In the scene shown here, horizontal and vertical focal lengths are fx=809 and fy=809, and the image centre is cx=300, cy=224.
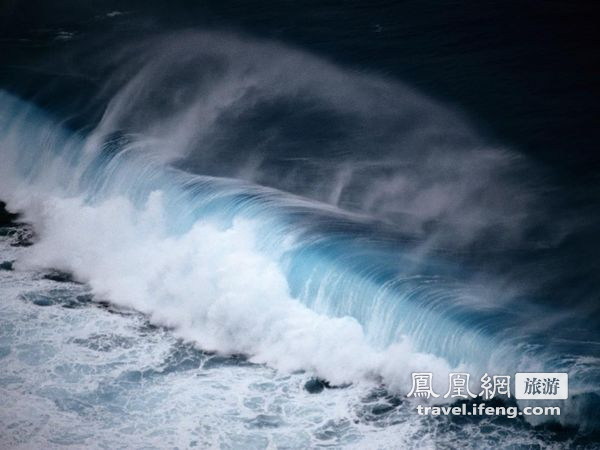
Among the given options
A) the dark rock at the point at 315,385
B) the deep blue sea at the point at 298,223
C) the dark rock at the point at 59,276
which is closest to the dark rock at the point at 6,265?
the deep blue sea at the point at 298,223

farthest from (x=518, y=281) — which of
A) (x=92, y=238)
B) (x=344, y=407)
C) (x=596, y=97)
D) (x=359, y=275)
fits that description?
(x=92, y=238)

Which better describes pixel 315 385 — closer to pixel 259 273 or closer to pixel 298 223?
pixel 259 273

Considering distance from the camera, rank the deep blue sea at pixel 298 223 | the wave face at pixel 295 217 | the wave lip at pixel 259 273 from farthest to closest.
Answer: the wave face at pixel 295 217 < the wave lip at pixel 259 273 < the deep blue sea at pixel 298 223

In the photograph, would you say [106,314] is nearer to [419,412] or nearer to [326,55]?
[419,412]

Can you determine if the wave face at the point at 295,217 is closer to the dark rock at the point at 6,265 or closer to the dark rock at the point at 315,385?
the dark rock at the point at 315,385

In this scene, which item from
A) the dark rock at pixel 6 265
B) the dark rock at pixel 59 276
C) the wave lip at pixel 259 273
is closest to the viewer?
the wave lip at pixel 259 273
